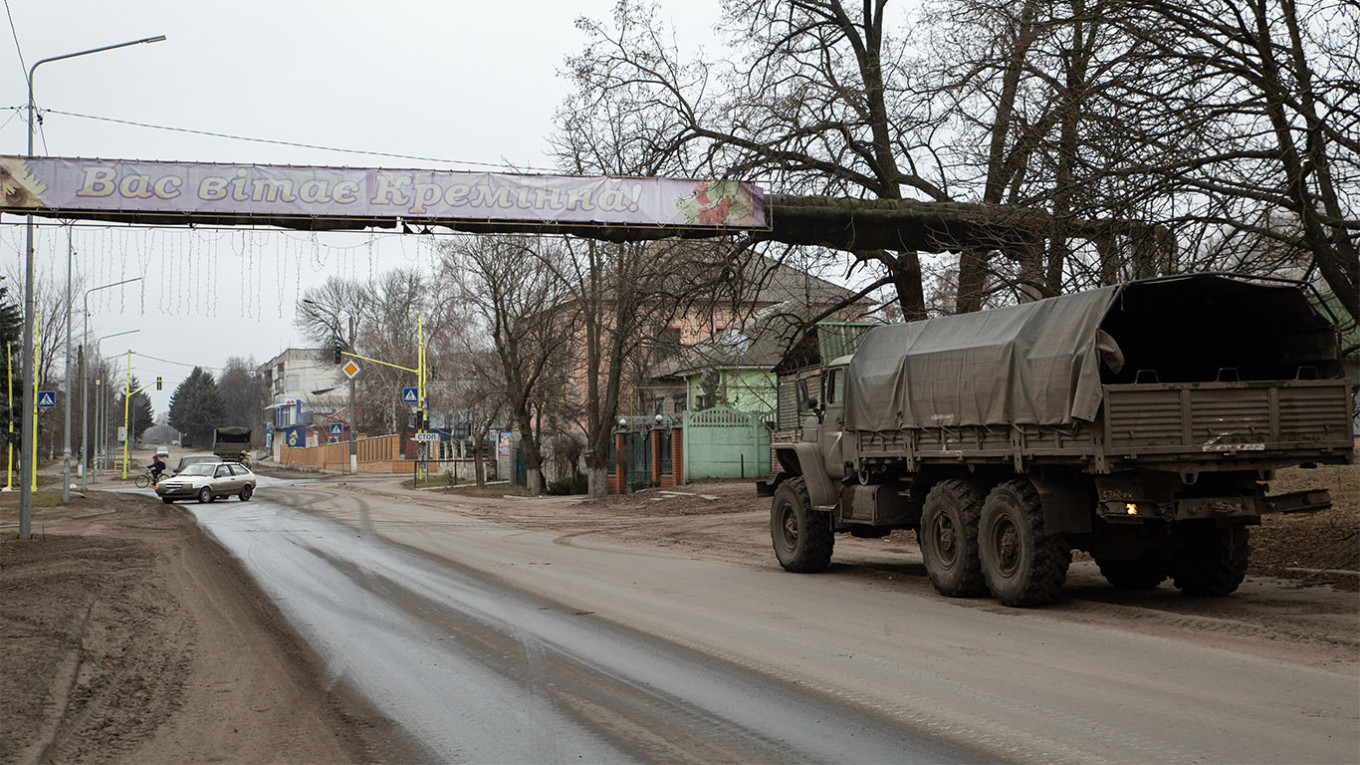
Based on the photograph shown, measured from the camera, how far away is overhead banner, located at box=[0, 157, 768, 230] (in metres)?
18.8

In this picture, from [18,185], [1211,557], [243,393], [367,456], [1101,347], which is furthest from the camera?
[243,393]

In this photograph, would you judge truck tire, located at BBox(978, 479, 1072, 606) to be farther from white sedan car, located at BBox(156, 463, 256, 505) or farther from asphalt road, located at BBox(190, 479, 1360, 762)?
white sedan car, located at BBox(156, 463, 256, 505)

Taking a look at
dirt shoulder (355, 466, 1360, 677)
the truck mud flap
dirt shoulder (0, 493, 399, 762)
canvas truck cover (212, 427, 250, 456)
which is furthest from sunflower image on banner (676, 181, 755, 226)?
canvas truck cover (212, 427, 250, 456)

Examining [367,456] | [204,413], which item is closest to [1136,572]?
[367,456]

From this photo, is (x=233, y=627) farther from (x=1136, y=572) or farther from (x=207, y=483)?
(x=207, y=483)

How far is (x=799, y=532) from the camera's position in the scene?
15.8m

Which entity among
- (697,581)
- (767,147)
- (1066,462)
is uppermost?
(767,147)

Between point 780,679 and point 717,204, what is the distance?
13516 mm

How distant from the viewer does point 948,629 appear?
10391mm

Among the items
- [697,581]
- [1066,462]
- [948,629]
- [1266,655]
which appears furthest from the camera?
[697,581]

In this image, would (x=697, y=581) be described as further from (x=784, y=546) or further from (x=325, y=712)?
(x=325, y=712)

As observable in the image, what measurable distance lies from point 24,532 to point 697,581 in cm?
1406

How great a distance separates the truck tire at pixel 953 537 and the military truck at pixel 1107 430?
2 centimetres

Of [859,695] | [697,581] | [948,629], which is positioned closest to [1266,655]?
[948,629]
